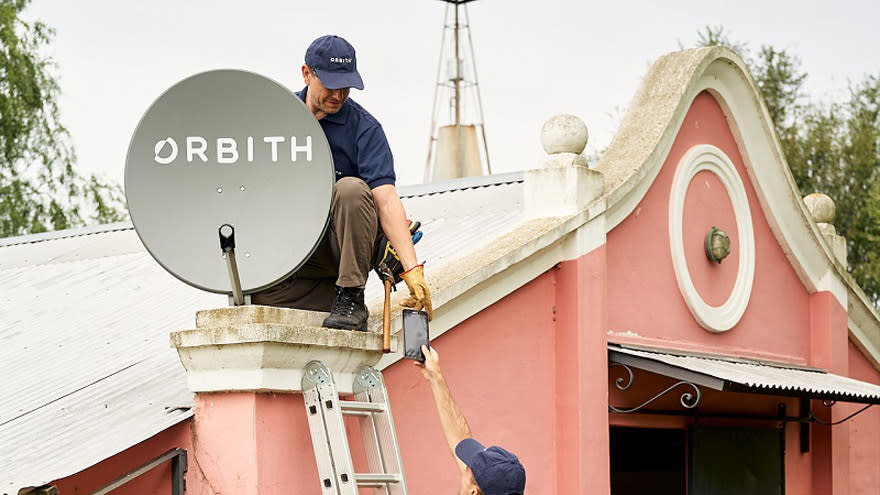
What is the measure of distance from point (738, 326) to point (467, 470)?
17.5 feet

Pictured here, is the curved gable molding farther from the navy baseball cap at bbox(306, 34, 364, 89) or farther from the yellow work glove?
the navy baseball cap at bbox(306, 34, 364, 89)

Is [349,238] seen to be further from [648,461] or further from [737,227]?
[737,227]

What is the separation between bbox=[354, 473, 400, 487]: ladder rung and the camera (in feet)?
19.9

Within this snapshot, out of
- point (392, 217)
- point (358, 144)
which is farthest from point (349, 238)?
point (358, 144)

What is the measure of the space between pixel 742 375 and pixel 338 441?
3.77m

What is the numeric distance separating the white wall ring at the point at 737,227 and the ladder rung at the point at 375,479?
4.07 m

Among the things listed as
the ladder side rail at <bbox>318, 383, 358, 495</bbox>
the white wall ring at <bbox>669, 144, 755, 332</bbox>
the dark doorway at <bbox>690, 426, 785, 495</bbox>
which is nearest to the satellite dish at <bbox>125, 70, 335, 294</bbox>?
the ladder side rail at <bbox>318, 383, 358, 495</bbox>

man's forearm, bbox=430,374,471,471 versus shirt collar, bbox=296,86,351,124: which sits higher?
shirt collar, bbox=296,86,351,124

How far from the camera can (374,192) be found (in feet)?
21.2

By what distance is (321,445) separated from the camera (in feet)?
19.9

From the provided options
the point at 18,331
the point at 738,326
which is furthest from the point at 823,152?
the point at 18,331

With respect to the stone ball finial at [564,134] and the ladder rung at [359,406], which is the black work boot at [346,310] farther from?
the stone ball finial at [564,134]

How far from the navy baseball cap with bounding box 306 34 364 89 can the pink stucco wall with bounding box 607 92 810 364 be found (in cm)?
328

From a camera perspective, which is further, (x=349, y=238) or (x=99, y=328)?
(x=99, y=328)
